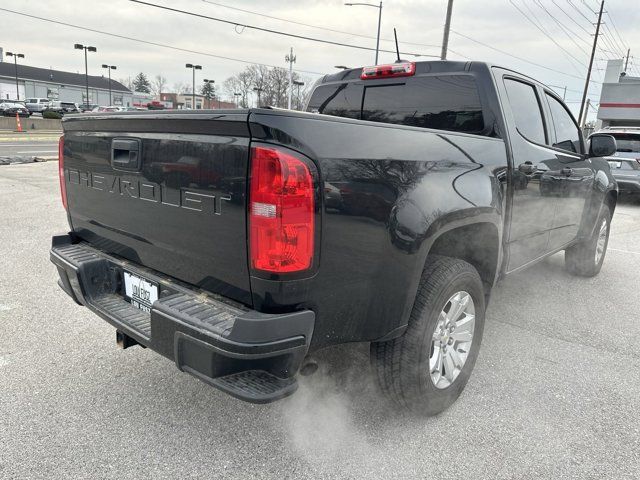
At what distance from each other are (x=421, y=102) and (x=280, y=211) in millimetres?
2039

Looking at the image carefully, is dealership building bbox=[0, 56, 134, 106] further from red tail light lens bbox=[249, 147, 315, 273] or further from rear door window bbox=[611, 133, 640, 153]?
red tail light lens bbox=[249, 147, 315, 273]

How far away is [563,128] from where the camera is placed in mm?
4191

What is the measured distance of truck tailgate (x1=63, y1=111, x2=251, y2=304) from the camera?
6.24ft

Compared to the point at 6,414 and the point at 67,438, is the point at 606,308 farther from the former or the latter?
the point at 6,414

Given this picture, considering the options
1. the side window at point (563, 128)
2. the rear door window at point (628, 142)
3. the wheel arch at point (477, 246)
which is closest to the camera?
the wheel arch at point (477, 246)

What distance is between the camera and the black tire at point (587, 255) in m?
5.08

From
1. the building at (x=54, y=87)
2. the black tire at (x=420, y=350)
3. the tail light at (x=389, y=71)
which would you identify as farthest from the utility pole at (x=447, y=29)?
the building at (x=54, y=87)

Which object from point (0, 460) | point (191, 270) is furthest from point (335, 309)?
point (0, 460)

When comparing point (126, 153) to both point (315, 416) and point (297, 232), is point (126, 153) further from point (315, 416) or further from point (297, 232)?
point (315, 416)

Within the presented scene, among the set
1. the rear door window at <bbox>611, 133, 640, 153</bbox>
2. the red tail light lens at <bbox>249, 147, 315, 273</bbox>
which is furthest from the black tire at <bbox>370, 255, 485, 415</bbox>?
the rear door window at <bbox>611, 133, 640, 153</bbox>

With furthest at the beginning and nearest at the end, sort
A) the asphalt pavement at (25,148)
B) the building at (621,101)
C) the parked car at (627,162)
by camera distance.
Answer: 1. the building at (621,101)
2. the asphalt pavement at (25,148)
3. the parked car at (627,162)

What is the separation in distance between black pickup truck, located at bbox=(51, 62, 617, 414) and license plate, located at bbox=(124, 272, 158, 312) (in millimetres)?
10

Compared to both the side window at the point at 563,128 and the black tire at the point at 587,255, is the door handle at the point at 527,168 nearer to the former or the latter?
the side window at the point at 563,128

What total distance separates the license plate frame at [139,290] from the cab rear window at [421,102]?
2.11 metres
